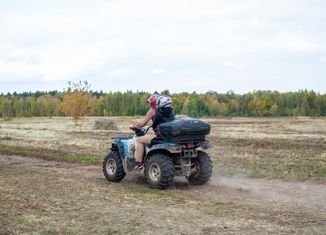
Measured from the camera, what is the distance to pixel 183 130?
1197cm

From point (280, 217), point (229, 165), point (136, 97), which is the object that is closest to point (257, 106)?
point (136, 97)

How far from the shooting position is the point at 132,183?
13336 millimetres

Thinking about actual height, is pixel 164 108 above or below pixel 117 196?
above

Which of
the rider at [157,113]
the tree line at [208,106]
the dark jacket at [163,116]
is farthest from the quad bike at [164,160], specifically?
the tree line at [208,106]

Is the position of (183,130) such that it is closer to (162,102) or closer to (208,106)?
(162,102)

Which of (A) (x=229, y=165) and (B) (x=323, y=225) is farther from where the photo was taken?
(A) (x=229, y=165)

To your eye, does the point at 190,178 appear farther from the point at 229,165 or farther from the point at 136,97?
the point at 136,97

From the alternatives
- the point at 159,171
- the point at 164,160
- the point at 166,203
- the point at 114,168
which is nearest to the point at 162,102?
the point at 164,160

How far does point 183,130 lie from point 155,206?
252 cm

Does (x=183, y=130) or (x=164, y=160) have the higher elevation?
(x=183, y=130)

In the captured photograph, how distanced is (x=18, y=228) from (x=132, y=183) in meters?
5.43

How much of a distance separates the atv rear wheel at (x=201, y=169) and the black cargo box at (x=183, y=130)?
83 centimetres

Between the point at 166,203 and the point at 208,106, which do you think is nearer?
the point at 166,203

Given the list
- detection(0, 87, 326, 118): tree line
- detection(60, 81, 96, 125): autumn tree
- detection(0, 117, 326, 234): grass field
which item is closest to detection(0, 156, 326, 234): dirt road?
detection(0, 117, 326, 234): grass field
